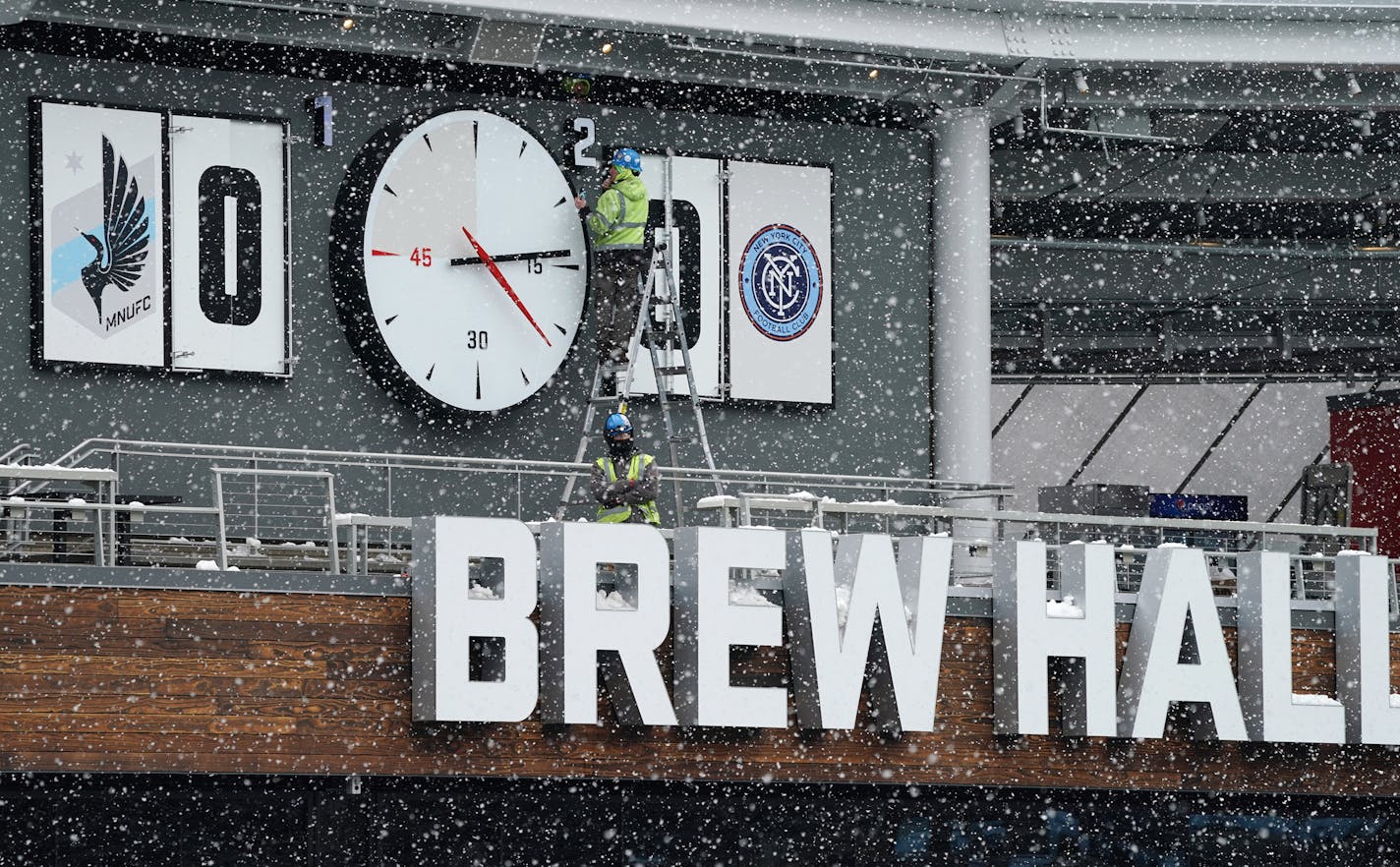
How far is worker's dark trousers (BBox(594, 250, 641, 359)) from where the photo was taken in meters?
16.7

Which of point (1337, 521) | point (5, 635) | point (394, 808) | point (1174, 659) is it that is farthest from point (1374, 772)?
point (1337, 521)

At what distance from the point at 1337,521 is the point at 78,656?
1866 cm

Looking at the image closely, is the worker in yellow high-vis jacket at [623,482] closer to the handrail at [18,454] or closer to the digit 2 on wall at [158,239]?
the digit 2 on wall at [158,239]

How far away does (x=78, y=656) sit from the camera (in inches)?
472

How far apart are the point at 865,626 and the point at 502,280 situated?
5095mm

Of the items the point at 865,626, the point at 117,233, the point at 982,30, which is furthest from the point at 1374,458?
the point at 117,233

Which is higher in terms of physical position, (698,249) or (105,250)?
(698,249)

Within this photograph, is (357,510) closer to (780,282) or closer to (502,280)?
(502,280)

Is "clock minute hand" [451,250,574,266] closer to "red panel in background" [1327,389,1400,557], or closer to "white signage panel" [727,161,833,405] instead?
"white signage panel" [727,161,833,405]

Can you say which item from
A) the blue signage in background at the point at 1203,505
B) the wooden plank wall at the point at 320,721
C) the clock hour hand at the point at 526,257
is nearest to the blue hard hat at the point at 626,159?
the clock hour hand at the point at 526,257

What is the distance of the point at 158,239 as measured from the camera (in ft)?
53.6

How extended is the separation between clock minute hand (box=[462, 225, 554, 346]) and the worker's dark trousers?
969 mm

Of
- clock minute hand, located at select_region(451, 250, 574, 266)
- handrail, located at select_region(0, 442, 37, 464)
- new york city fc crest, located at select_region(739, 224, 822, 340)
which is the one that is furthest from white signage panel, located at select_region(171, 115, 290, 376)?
new york city fc crest, located at select_region(739, 224, 822, 340)

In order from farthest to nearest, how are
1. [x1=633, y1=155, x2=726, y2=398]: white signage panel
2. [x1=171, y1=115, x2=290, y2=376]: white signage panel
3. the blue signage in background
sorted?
the blue signage in background
[x1=633, y1=155, x2=726, y2=398]: white signage panel
[x1=171, y1=115, x2=290, y2=376]: white signage panel
